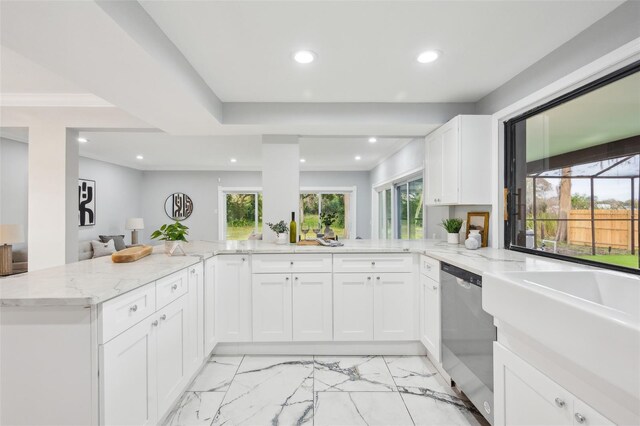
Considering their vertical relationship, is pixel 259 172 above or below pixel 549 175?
above

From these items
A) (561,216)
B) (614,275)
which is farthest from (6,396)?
(561,216)

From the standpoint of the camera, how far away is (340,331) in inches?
103

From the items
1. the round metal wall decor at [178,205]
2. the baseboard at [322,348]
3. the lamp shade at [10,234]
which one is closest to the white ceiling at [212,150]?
the round metal wall decor at [178,205]

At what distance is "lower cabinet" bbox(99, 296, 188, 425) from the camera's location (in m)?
1.27

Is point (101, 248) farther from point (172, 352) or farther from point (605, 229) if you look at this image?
point (605, 229)

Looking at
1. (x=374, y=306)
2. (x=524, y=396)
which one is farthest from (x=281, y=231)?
(x=524, y=396)

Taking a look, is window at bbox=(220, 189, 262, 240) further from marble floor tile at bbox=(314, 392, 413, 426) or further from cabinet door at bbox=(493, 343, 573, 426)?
cabinet door at bbox=(493, 343, 573, 426)

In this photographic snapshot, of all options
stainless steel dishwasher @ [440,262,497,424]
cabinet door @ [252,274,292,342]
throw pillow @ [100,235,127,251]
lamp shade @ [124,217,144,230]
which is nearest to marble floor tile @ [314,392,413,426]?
stainless steel dishwasher @ [440,262,497,424]

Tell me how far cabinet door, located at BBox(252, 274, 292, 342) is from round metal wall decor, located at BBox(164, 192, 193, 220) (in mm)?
5688

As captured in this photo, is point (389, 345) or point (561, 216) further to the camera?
point (389, 345)

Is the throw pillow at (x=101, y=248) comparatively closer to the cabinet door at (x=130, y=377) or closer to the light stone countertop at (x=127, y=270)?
the light stone countertop at (x=127, y=270)

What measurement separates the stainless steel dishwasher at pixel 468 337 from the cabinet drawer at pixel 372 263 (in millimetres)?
460

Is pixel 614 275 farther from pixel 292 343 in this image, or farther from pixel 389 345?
pixel 292 343

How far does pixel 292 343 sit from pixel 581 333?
2.22 metres
